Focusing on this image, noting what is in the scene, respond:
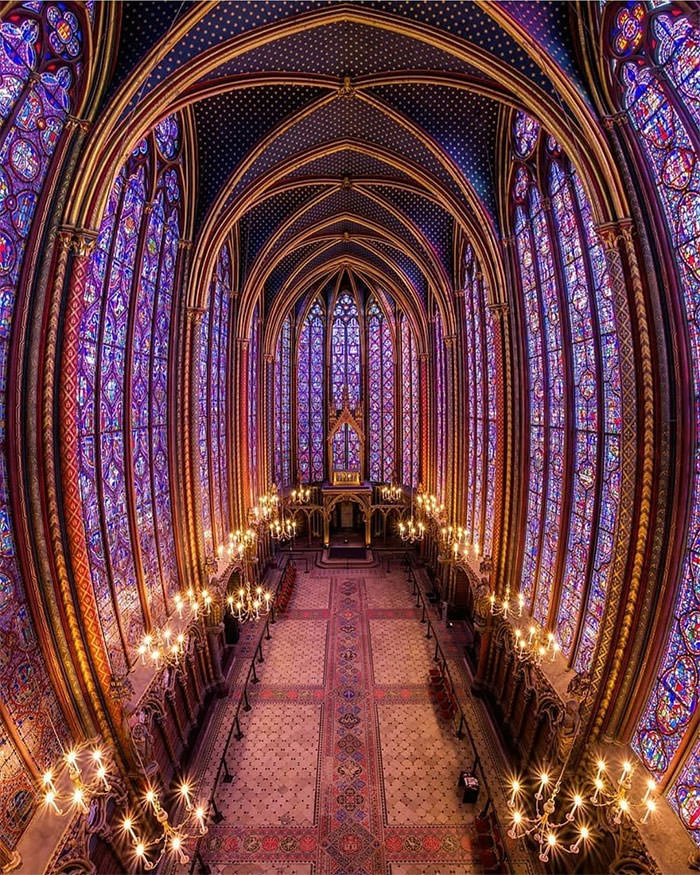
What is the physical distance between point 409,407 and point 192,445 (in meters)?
18.5

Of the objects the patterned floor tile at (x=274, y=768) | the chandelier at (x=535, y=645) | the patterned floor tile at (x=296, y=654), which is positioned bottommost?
the patterned floor tile at (x=274, y=768)

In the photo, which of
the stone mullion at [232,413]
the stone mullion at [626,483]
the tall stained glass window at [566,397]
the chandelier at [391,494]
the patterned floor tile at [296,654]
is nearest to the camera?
the stone mullion at [626,483]

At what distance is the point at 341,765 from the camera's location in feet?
41.5

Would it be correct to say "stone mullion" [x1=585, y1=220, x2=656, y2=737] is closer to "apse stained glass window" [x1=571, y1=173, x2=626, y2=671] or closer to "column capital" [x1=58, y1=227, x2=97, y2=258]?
"apse stained glass window" [x1=571, y1=173, x2=626, y2=671]

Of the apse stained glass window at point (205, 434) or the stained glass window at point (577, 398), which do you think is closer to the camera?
the stained glass window at point (577, 398)

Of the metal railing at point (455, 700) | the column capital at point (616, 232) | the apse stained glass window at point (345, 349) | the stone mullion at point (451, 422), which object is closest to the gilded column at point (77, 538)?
the metal railing at point (455, 700)

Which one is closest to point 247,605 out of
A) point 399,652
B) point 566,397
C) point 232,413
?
point 399,652

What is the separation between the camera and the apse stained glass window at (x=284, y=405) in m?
30.7

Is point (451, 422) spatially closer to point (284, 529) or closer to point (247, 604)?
point (247, 604)

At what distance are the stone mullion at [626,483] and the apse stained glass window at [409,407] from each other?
20387 mm

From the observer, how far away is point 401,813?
36.7ft

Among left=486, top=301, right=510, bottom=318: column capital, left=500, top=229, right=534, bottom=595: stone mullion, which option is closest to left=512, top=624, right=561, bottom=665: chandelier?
left=500, top=229, right=534, bottom=595: stone mullion

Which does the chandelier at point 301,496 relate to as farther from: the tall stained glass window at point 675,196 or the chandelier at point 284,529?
the tall stained glass window at point 675,196

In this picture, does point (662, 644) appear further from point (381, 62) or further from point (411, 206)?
point (411, 206)
